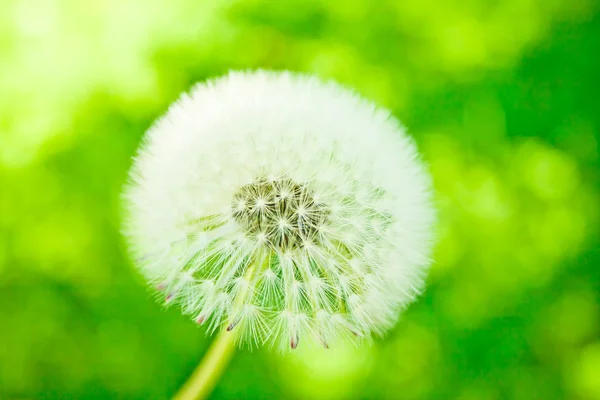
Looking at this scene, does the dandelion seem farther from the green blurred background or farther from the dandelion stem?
the green blurred background

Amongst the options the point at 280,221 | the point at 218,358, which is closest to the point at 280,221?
the point at 280,221

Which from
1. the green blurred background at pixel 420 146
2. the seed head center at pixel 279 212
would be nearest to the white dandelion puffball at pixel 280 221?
the seed head center at pixel 279 212

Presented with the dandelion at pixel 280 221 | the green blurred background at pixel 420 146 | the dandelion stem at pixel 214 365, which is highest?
the green blurred background at pixel 420 146

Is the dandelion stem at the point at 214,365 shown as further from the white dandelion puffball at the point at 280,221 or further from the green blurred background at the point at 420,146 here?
the green blurred background at the point at 420,146

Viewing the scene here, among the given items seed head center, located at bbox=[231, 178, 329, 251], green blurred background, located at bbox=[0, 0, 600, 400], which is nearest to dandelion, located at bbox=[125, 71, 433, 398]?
seed head center, located at bbox=[231, 178, 329, 251]

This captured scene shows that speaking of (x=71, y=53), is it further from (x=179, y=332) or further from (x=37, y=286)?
(x=179, y=332)

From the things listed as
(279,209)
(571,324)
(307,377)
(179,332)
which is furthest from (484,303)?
(279,209)

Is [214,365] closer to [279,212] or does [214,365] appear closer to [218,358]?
[218,358]
